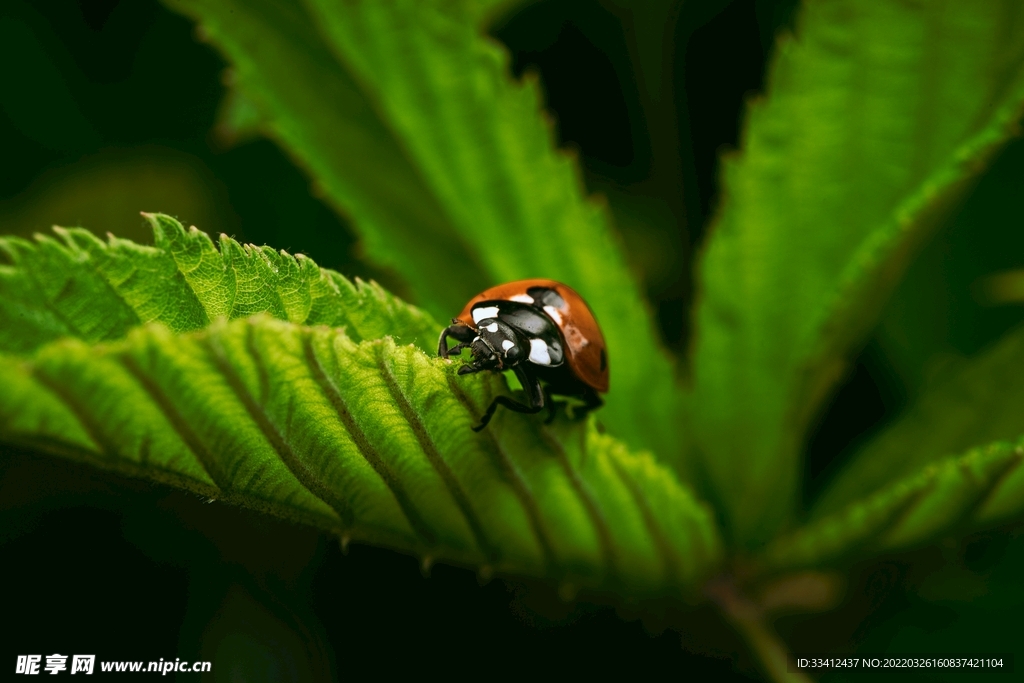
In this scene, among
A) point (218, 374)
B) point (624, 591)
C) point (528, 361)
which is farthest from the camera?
point (624, 591)

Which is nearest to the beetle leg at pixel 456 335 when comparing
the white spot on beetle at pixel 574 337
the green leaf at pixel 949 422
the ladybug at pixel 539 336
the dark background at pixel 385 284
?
the ladybug at pixel 539 336

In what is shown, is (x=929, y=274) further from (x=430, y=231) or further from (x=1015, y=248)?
(x=430, y=231)

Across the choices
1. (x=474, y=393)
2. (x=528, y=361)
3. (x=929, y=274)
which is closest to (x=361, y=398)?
(x=474, y=393)

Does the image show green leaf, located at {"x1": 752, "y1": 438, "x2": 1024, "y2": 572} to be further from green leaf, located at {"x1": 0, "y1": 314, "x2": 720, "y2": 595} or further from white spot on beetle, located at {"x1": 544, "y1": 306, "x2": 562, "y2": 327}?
white spot on beetle, located at {"x1": 544, "y1": 306, "x2": 562, "y2": 327}

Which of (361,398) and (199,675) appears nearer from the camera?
(361,398)

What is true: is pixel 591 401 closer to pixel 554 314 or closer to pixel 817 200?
pixel 554 314

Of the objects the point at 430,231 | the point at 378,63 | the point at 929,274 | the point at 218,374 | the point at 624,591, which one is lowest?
the point at 218,374
